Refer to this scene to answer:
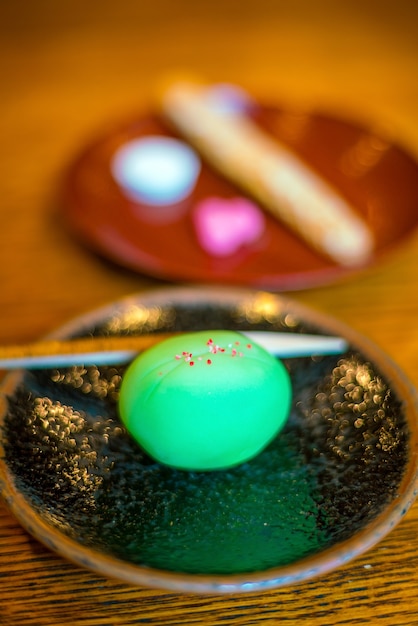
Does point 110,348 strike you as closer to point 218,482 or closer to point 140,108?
point 218,482

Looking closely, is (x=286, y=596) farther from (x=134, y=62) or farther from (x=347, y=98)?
(x=134, y=62)

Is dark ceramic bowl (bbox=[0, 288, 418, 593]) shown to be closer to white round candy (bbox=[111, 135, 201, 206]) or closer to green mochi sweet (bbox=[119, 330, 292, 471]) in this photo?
green mochi sweet (bbox=[119, 330, 292, 471])

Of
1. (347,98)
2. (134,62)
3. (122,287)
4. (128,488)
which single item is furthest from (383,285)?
(134,62)

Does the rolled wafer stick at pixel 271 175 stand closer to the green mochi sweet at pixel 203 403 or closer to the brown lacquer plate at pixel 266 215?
the brown lacquer plate at pixel 266 215

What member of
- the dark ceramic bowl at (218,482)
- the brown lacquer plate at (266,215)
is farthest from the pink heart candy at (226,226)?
the dark ceramic bowl at (218,482)

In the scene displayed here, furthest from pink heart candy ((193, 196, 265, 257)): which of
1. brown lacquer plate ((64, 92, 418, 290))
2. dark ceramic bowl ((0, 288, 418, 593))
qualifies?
dark ceramic bowl ((0, 288, 418, 593))

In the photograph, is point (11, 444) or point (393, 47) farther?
point (393, 47)
